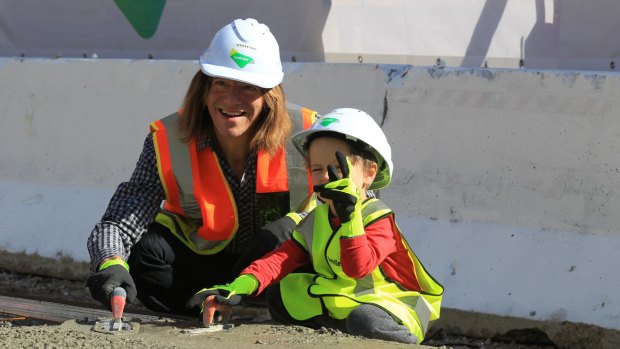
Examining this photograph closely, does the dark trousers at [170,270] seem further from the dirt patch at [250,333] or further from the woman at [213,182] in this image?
the dirt patch at [250,333]

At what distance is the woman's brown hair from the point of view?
5.57 m

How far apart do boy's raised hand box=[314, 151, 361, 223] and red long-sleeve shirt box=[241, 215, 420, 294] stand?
0.12m

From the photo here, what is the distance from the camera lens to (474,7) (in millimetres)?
6742

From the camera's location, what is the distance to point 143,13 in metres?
7.88

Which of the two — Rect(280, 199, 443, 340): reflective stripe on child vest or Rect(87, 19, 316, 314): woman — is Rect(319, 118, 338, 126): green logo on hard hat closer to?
Rect(280, 199, 443, 340): reflective stripe on child vest

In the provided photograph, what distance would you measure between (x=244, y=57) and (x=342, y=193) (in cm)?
109

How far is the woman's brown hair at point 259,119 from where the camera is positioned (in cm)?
557

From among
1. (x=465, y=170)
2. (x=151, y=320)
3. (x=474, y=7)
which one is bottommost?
(x=151, y=320)

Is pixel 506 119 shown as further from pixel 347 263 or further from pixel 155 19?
pixel 155 19

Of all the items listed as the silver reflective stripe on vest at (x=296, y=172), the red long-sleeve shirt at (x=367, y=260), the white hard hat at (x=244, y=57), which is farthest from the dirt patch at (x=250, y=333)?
the white hard hat at (x=244, y=57)

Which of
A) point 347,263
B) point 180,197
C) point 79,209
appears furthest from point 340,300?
point 79,209

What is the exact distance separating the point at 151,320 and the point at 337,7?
2390 mm

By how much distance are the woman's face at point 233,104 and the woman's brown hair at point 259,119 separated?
54mm

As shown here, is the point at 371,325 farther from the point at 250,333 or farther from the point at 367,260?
the point at 250,333
